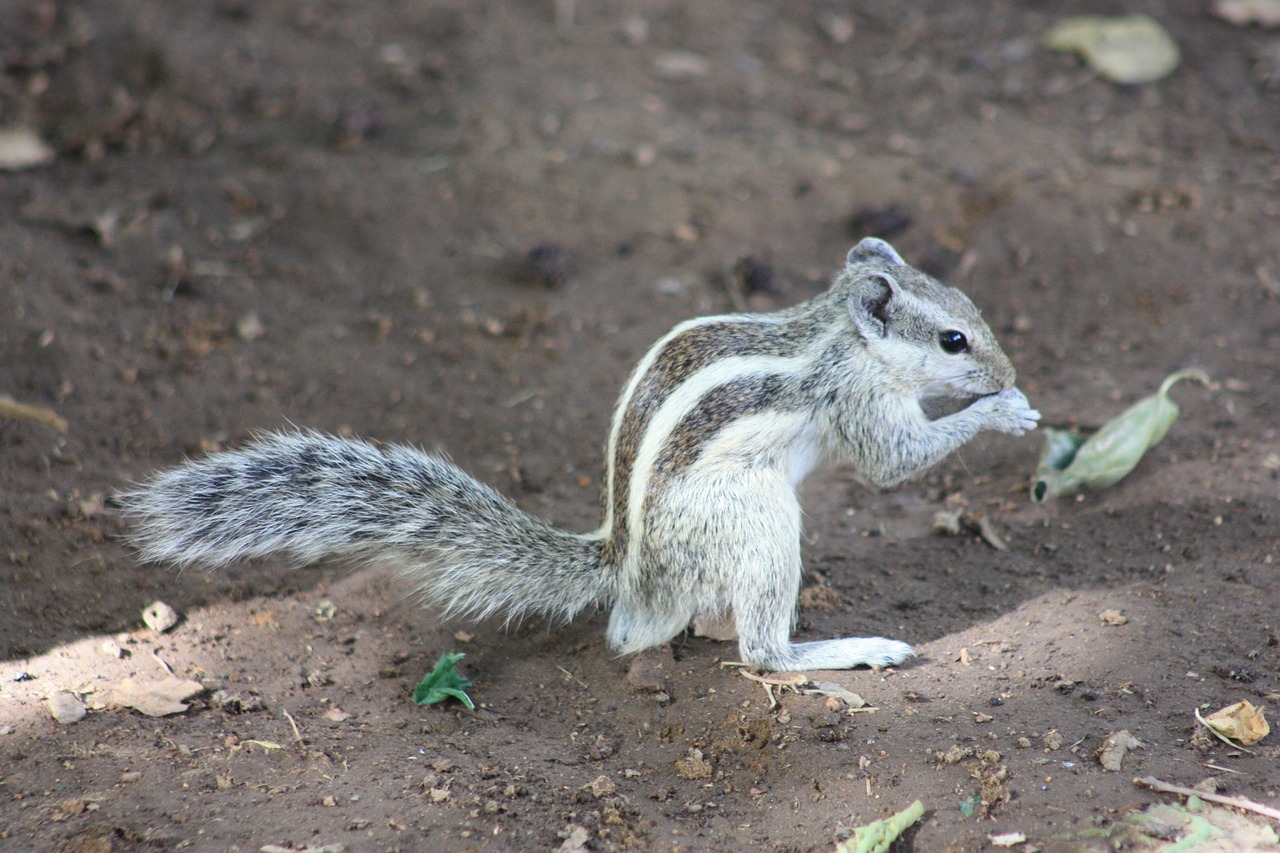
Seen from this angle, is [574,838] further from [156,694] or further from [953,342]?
[953,342]

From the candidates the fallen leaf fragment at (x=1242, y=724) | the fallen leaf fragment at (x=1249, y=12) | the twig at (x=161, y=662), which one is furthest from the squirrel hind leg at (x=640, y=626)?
the fallen leaf fragment at (x=1249, y=12)

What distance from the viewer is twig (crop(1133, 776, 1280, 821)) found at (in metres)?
2.67

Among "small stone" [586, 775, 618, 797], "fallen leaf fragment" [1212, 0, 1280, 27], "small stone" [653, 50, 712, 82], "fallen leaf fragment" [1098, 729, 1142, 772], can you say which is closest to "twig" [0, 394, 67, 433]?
"small stone" [586, 775, 618, 797]

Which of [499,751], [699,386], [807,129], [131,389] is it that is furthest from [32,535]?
[807,129]

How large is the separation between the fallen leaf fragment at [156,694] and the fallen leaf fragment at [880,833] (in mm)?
2131

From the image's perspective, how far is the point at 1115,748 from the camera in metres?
3.02

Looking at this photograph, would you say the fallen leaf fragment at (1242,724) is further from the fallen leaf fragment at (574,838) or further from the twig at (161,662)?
the twig at (161,662)

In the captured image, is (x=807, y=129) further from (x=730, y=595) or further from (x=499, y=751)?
(x=499, y=751)

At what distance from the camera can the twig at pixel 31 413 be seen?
4.35m

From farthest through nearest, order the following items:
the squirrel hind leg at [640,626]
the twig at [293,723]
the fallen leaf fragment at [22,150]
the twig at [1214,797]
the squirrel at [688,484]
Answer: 1. the fallen leaf fragment at [22,150]
2. the squirrel hind leg at [640,626]
3. the squirrel at [688,484]
4. the twig at [293,723]
5. the twig at [1214,797]

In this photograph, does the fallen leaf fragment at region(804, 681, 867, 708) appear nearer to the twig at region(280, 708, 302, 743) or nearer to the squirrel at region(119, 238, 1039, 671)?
the squirrel at region(119, 238, 1039, 671)

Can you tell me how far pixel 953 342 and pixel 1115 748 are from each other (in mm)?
1485

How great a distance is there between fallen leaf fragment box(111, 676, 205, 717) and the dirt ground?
0.14 feet

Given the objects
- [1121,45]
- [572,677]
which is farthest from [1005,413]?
[1121,45]
